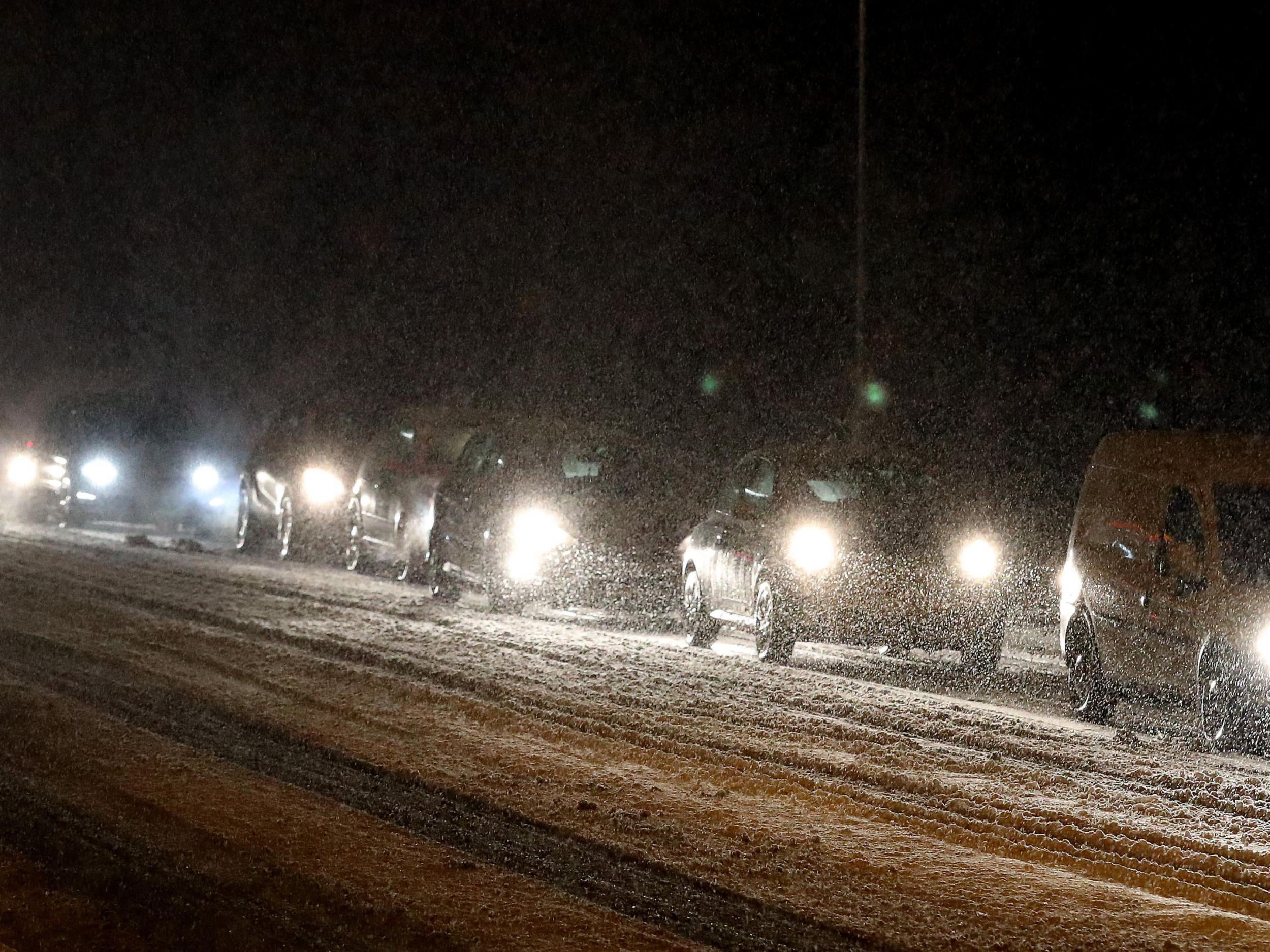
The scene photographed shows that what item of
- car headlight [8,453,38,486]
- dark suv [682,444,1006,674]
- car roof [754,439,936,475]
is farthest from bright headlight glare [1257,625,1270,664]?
car headlight [8,453,38,486]

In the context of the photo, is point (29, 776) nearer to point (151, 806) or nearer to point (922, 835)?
point (151, 806)

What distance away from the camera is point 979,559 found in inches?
446

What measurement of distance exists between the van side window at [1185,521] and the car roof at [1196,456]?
124 millimetres

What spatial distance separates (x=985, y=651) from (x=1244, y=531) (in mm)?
3051

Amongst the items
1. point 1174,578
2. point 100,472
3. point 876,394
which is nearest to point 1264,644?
point 1174,578

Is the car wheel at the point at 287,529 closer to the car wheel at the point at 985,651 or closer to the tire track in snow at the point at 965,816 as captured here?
the car wheel at the point at 985,651

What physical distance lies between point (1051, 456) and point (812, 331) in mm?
5719

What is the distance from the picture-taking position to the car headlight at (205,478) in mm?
24422

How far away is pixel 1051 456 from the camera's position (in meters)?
21.8

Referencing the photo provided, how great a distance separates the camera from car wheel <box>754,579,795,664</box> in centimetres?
1128

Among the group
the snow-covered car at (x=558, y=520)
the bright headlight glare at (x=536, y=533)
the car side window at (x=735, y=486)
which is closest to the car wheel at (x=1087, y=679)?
the car side window at (x=735, y=486)

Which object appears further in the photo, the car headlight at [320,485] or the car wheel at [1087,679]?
the car headlight at [320,485]

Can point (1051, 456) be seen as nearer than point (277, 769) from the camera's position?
No

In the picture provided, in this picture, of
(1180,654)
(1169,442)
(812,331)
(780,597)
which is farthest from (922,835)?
(812,331)
